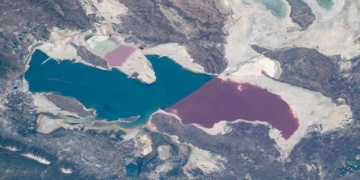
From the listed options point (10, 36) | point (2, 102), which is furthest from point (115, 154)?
point (10, 36)

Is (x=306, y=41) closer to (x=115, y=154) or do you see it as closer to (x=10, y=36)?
(x=115, y=154)

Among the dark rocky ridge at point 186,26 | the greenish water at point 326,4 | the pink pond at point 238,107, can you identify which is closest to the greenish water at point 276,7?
the greenish water at point 326,4

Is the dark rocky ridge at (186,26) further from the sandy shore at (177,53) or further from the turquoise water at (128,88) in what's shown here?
the turquoise water at (128,88)

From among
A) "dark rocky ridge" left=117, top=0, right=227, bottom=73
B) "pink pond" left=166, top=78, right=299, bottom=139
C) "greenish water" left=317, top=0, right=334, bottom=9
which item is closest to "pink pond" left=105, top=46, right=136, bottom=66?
"dark rocky ridge" left=117, top=0, right=227, bottom=73

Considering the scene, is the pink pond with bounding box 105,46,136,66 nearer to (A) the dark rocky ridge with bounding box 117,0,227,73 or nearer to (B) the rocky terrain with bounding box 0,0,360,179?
(B) the rocky terrain with bounding box 0,0,360,179

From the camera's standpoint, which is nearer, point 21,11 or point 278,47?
point 21,11

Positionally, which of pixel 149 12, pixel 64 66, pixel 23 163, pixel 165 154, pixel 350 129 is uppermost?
pixel 149 12

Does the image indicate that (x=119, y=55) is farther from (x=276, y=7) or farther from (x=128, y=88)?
(x=276, y=7)

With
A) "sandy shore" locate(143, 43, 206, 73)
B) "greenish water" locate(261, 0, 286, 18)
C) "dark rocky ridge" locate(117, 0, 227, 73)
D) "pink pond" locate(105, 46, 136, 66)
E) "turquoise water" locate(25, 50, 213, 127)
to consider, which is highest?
"greenish water" locate(261, 0, 286, 18)
